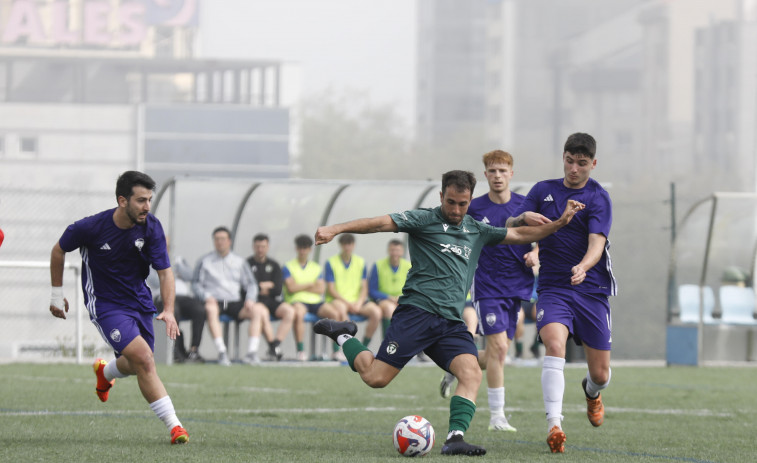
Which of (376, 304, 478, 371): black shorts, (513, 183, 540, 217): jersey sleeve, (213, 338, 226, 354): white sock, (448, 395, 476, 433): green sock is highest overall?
(513, 183, 540, 217): jersey sleeve

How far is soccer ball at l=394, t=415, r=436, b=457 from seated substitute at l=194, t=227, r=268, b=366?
373 inches

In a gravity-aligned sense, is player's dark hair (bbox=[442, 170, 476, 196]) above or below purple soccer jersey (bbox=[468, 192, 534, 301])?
above

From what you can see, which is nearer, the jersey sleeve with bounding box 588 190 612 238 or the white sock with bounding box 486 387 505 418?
the jersey sleeve with bounding box 588 190 612 238

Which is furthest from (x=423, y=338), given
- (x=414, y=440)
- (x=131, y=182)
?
(x=131, y=182)

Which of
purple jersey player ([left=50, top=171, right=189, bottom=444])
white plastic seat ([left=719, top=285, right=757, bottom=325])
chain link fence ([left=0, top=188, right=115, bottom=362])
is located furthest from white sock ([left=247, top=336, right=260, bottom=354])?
purple jersey player ([left=50, top=171, right=189, bottom=444])

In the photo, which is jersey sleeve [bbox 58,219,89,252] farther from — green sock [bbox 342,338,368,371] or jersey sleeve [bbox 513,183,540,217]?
jersey sleeve [bbox 513,183,540,217]

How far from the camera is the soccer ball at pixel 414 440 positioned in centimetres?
705

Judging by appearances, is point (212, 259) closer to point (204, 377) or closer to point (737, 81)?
point (204, 377)

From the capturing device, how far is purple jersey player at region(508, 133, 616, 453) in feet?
25.2

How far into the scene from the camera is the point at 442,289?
7.43m

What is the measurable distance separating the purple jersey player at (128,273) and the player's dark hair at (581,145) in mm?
2467

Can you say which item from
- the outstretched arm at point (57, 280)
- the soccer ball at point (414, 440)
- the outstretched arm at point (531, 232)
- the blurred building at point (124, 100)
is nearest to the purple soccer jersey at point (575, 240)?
the outstretched arm at point (531, 232)

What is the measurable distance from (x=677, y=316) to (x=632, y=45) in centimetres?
8329

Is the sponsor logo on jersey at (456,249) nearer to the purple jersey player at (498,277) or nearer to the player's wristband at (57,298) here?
the purple jersey player at (498,277)
